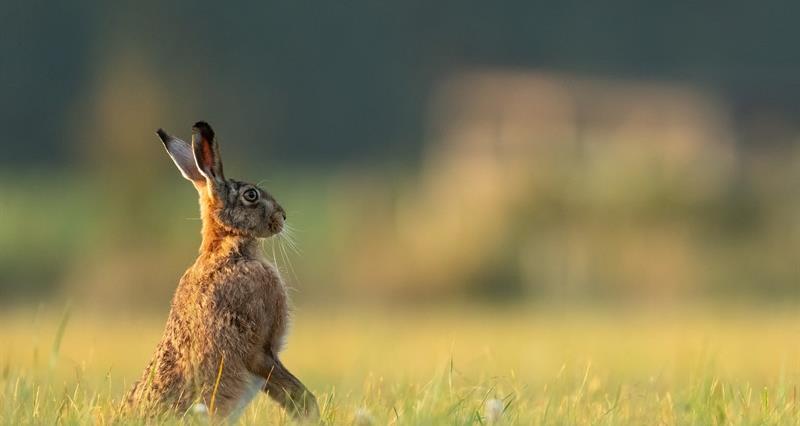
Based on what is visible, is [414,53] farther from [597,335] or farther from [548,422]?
[548,422]

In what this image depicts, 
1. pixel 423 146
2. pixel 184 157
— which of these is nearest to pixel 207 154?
pixel 184 157

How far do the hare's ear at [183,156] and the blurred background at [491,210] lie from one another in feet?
3.03

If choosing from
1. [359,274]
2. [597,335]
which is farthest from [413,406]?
[359,274]

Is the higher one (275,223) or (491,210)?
(275,223)

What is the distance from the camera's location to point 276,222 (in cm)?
714

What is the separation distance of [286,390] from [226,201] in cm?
93

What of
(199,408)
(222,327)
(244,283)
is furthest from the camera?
(244,283)

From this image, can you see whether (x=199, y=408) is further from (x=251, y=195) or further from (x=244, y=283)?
(x=251, y=195)

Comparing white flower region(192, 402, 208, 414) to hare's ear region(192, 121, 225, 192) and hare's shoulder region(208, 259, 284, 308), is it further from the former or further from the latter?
hare's ear region(192, 121, 225, 192)

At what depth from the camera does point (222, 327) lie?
21.3 ft

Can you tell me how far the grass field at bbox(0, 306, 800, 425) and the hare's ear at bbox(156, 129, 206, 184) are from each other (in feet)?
2.53

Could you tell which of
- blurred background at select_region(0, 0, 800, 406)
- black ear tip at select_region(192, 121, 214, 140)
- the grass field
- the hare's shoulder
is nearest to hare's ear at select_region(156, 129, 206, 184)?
black ear tip at select_region(192, 121, 214, 140)

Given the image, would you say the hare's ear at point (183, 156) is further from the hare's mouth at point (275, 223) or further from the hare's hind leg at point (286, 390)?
the hare's hind leg at point (286, 390)

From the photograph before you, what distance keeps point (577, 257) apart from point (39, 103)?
1270 inches
